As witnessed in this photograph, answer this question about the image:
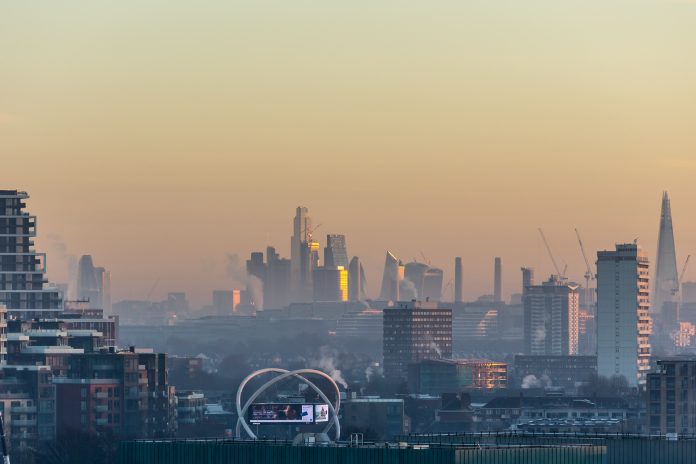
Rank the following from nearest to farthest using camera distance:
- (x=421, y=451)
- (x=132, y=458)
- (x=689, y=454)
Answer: (x=421, y=451), (x=132, y=458), (x=689, y=454)

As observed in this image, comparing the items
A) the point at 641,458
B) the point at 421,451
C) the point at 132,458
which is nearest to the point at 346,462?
the point at 421,451

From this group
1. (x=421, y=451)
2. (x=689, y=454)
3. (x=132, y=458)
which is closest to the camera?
(x=421, y=451)

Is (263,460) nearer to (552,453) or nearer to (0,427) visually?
(552,453)

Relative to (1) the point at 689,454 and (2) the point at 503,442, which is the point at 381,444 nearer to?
(2) the point at 503,442

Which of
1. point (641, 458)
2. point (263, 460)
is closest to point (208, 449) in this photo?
point (263, 460)

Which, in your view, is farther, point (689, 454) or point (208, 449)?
point (689, 454)

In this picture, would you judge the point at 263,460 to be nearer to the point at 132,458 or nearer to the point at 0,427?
the point at 132,458

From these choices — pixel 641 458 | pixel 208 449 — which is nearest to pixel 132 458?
pixel 208 449

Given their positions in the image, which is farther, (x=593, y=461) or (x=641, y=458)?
(x=641, y=458)

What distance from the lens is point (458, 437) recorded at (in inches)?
6122

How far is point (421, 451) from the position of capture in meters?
133

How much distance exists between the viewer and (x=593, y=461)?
456ft

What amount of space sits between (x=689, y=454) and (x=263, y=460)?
2566 cm

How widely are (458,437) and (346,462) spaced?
21.1 m
